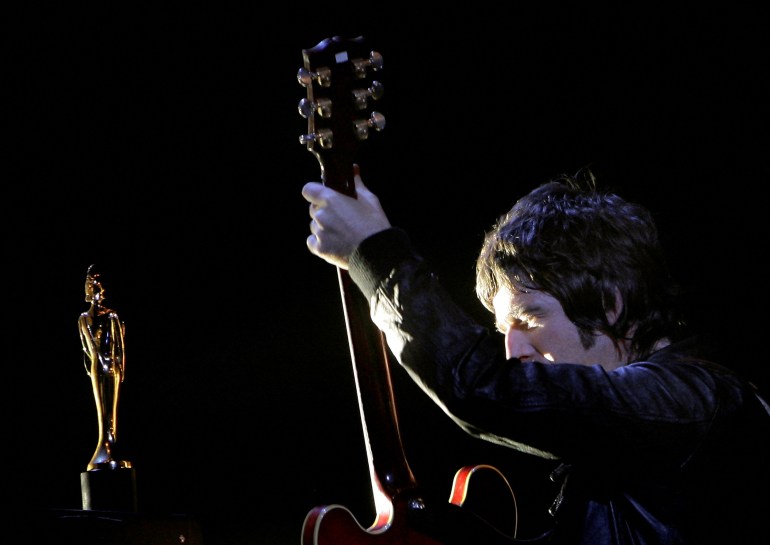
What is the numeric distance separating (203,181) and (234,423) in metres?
0.96

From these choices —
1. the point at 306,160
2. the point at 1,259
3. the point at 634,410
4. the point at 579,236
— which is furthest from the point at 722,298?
the point at 1,259

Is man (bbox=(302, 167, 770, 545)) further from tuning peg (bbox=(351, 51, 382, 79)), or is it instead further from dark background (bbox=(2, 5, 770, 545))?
dark background (bbox=(2, 5, 770, 545))

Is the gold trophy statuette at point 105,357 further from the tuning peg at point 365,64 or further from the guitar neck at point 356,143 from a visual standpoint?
the tuning peg at point 365,64

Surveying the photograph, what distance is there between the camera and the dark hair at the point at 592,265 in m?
1.52

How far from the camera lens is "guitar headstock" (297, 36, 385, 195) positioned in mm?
1322

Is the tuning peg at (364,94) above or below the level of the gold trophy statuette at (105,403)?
above

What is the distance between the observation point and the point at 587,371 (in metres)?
1.16

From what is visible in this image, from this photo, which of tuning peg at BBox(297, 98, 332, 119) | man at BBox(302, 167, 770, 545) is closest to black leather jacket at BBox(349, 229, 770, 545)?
man at BBox(302, 167, 770, 545)

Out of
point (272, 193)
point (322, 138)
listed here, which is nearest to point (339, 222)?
point (322, 138)

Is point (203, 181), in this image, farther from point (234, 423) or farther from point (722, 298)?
point (722, 298)

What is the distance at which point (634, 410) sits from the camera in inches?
44.4

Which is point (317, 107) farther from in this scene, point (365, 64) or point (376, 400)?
point (376, 400)

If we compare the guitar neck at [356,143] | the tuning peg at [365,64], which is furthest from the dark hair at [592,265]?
the tuning peg at [365,64]

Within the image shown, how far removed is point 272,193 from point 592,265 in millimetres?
1951
